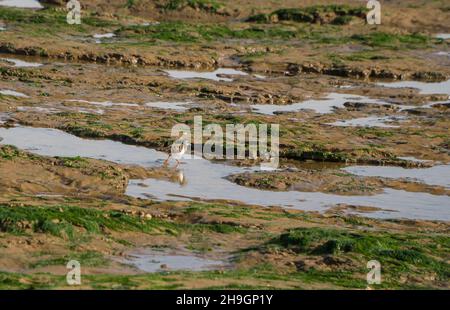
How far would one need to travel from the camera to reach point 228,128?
79.4ft

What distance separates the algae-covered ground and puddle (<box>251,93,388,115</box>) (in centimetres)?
8

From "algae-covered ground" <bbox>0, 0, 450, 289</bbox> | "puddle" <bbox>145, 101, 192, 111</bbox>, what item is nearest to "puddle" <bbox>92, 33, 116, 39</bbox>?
"algae-covered ground" <bbox>0, 0, 450, 289</bbox>

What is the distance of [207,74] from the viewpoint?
104ft

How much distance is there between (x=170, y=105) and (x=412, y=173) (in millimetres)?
7448

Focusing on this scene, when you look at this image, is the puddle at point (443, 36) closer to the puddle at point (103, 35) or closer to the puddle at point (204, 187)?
the puddle at point (103, 35)

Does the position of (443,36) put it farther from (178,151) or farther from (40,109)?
(178,151)

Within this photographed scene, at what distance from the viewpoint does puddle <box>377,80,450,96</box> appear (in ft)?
102

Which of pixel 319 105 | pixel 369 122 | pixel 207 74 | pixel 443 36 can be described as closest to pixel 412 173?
pixel 369 122

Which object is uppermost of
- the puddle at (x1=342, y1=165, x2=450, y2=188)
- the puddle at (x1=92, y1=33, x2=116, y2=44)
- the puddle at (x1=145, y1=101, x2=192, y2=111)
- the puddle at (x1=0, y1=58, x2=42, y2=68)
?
the puddle at (x1=92, y1=33, x2=116, y2=44)

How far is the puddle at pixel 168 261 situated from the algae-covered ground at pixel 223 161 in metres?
0.04

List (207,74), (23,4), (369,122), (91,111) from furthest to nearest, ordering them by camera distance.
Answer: (23,4) → (207,74) → (369,122) → (91,111)

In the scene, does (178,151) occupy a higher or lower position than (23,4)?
lower

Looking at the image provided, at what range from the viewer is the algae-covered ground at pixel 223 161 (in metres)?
14.3

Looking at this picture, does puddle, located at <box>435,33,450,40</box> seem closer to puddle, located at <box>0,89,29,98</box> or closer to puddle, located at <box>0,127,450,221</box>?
puddle, located at <box>0,127,450,221</box>
